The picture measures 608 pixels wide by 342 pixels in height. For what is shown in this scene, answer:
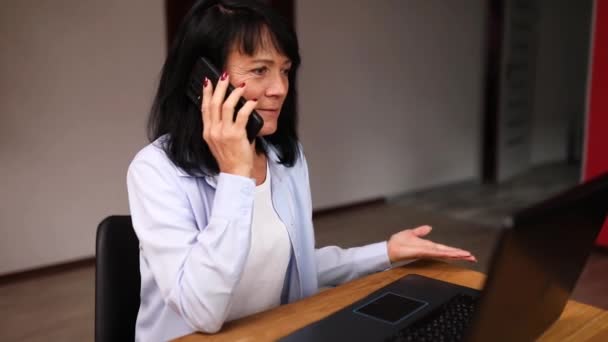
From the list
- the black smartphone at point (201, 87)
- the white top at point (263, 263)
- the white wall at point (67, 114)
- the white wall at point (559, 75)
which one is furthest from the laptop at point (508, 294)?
the white wall at point (559, 75)

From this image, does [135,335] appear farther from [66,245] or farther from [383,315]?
[66,245]

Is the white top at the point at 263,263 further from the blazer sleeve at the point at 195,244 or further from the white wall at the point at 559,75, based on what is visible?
the white wall at the point at 559,75

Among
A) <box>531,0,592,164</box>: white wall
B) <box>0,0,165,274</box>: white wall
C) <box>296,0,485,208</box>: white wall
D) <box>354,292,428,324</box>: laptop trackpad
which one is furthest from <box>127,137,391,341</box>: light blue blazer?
<box>531,0,592,164</box>: white wall

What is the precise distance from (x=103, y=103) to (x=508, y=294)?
3051 millimetres

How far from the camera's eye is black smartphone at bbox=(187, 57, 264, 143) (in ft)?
3.50

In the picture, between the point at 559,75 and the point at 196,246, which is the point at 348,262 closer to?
the point at 196,246

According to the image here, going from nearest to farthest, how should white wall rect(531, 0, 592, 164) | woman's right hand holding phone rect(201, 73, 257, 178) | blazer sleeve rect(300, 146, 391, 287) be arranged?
woman's right hand holding phone rect(201, 73, 257, 178), blazer sleeve rect(300, 146, 391, 287), white wall rect(531, 0, 592, 164)

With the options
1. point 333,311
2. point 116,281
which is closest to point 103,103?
point 116,281

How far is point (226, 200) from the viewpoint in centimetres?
96

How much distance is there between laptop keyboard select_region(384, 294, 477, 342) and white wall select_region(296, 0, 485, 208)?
10.9ft

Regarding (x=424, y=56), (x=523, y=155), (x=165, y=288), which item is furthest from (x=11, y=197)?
(x=523, y=155)

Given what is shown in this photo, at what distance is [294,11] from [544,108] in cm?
382

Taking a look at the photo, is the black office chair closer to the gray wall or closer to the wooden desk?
the wooden desk

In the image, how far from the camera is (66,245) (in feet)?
10.7
